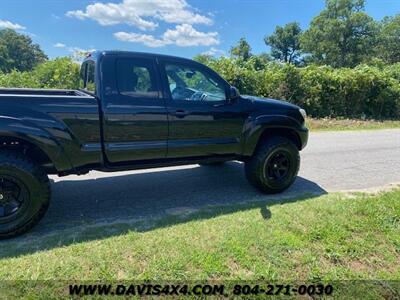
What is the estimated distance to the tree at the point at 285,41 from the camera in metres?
76.8

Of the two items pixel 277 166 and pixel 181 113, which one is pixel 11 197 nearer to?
pixel 181 113

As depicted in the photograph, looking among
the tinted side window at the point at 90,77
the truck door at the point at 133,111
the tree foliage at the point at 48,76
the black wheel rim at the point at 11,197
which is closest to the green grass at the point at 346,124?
the tree foliage at the point at 48,76

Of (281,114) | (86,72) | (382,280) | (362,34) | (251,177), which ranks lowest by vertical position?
(382,280)

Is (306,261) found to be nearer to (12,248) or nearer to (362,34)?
(12,248)

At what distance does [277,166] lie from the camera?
16.6 ft

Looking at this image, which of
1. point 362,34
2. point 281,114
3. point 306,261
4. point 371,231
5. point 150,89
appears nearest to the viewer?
point 306,261

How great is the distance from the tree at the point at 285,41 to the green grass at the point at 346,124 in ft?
211

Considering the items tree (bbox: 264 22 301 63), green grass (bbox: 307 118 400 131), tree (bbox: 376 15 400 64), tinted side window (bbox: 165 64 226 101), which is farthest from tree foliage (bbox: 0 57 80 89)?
tree (bbox: 264 22 301 63)

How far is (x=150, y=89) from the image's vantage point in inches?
162

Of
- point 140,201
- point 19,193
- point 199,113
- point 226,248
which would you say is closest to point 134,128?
point 199,113

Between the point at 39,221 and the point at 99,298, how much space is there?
1527 mm

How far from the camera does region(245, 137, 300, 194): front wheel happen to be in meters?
4.89

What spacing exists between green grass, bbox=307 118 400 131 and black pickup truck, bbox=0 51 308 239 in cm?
839

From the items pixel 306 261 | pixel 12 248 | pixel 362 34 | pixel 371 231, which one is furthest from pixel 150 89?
pixel 362 34
